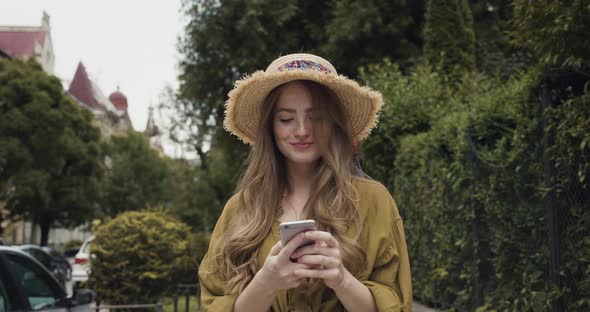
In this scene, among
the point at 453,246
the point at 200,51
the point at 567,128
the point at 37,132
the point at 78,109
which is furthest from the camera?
the point at 78,109

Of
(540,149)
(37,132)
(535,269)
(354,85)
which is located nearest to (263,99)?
(354,85)

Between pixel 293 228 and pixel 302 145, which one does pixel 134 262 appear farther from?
pixel 293 228

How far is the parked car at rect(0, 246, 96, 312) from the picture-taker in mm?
5707

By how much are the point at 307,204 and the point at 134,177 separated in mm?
55489

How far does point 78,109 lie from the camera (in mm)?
39031

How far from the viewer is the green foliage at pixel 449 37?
1580 centimetres

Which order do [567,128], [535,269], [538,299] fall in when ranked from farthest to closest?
1. [535,269]
2. [538,299]
3. [567,128]

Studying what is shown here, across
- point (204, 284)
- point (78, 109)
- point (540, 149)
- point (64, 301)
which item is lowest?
point (64, 301)

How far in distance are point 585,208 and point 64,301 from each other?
452 centimetres

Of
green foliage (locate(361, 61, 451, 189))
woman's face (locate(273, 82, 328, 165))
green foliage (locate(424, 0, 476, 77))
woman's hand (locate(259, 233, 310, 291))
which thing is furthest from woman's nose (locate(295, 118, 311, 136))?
green foliage (locate(424, 0, 476, 77))

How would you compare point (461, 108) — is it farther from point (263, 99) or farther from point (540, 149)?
point (263, 99)

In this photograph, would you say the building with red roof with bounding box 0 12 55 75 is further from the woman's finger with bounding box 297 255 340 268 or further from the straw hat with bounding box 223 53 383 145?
the woman's finger with bounding box 297 255 340 268

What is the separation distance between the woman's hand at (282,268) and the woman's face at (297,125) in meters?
0.51

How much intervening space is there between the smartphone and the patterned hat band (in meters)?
0.70
